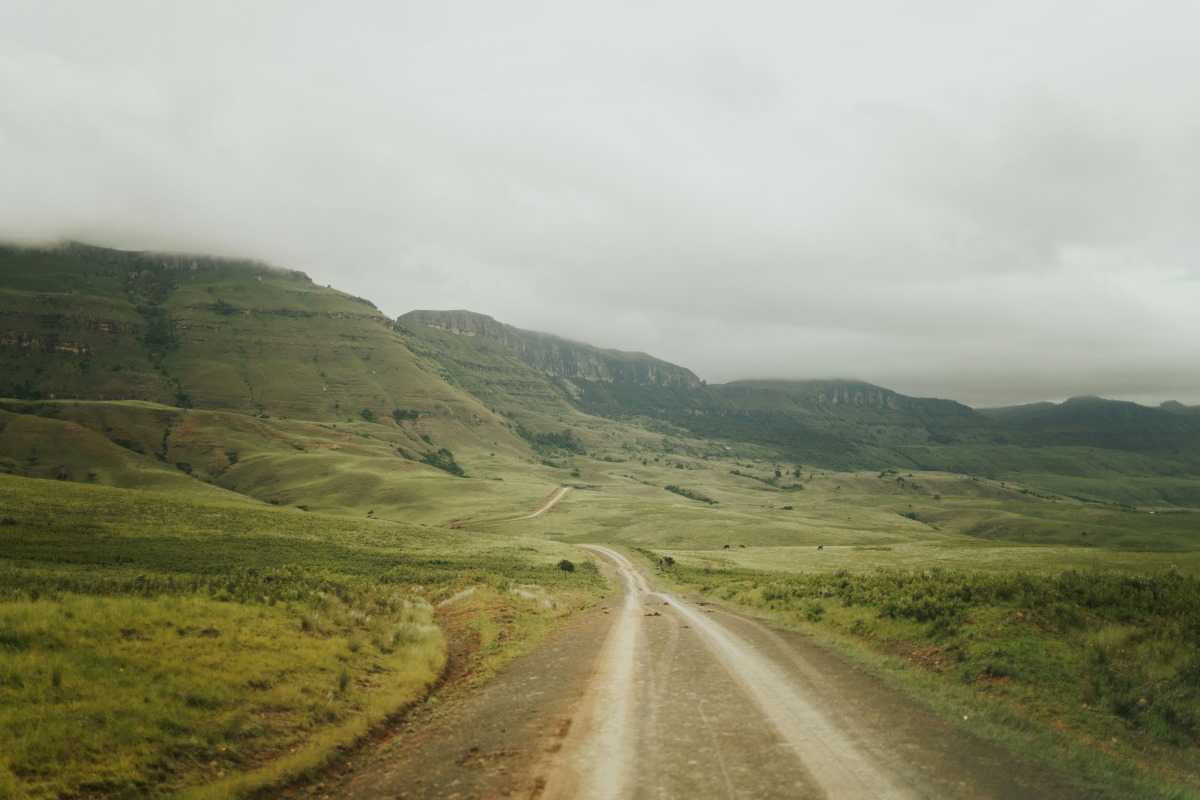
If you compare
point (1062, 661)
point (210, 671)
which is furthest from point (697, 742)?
point (210, 671)

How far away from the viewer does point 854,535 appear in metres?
132

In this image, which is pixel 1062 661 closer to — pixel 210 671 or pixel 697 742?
pixel 697 742

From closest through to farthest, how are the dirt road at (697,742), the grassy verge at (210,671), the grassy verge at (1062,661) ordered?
the dirt road at (697,742)
the grassy verge at (210,671)
the grassy verge at (1062,661)

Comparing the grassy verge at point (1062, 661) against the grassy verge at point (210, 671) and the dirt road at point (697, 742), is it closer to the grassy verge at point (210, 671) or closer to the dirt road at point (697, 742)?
the dirt road at point (697, 742)

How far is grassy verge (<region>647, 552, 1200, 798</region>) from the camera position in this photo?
10.6m

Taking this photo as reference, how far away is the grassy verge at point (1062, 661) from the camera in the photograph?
1062cm

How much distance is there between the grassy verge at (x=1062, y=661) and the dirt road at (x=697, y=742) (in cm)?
131

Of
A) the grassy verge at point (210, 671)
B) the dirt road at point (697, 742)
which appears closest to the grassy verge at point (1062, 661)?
the dirt road at point (697, 742)

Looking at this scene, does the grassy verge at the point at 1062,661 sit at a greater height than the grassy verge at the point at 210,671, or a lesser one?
greater

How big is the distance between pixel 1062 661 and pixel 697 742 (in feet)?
33.8

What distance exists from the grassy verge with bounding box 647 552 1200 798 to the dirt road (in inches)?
51.5

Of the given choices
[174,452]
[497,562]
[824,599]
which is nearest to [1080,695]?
[824,599]

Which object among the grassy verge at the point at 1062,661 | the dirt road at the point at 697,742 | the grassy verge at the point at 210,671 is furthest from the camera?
the grassy verge at the point at 1062,661

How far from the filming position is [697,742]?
1127cm
